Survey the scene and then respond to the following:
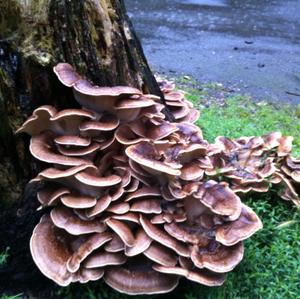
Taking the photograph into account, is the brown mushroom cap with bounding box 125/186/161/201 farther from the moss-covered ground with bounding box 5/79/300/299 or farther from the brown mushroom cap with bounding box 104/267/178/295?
the moss-covered ground with bounding box 5/79/300/299

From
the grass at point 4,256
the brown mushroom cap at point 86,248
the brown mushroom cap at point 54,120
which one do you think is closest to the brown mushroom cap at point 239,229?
the brown mushroom cap at point 86,248

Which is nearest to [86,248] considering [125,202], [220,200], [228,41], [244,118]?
[125,202]

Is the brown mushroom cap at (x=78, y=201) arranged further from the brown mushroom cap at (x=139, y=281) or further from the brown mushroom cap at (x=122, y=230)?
the brown mushroom cap at (x=139, y=281)

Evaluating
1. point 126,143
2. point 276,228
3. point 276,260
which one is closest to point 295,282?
point 276,260

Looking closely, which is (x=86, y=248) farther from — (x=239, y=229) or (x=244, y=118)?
(x=244, y=118)

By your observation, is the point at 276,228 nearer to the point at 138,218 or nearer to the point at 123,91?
the point at 138,218
